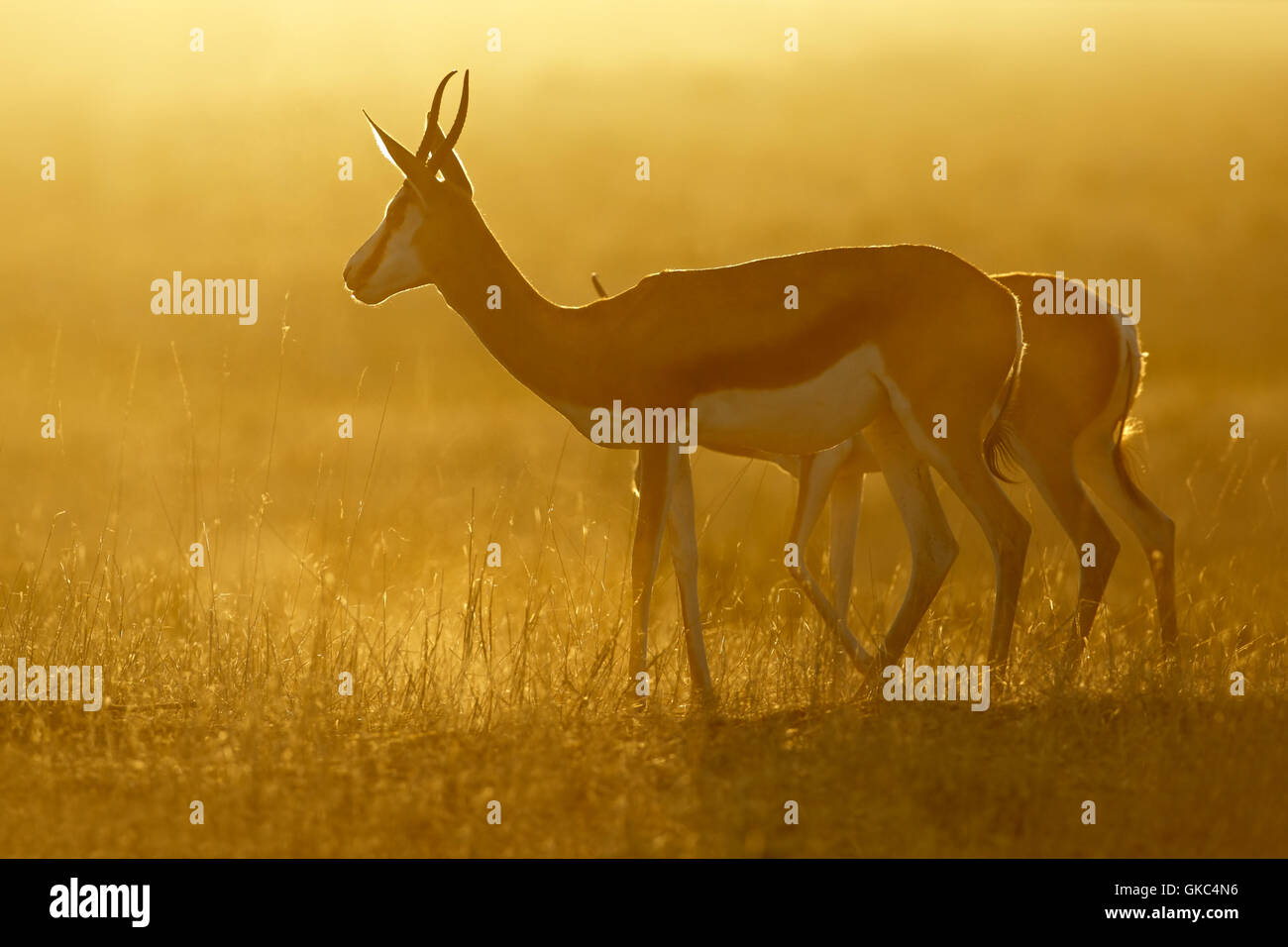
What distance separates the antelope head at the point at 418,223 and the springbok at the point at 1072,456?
3.76ft

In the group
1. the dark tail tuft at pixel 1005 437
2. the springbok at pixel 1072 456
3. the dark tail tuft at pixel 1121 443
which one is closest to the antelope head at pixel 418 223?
the springbok at pixel 1072 456

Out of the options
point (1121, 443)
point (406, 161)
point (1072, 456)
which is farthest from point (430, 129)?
point (1121, 443)

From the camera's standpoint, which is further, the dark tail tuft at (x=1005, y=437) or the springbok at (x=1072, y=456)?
the springbok at (x=1072, y=456)

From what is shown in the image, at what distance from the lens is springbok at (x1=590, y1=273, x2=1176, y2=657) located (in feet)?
31.6

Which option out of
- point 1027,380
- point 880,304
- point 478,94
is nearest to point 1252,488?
point 1027,380

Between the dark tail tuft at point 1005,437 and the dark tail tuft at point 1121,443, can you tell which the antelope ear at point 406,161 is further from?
the dark tail tuft at point 1121,443

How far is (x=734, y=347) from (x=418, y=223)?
5.51 ft

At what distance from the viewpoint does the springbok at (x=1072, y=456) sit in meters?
9.62

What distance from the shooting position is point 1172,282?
1217 inches

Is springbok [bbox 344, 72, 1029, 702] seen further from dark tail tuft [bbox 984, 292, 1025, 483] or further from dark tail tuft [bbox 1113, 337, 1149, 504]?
dark tail tuft [bbox 1113, 337, 1149, 504]

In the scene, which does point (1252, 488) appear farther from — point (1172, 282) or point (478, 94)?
point (478, 94)

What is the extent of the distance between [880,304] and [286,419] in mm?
13746

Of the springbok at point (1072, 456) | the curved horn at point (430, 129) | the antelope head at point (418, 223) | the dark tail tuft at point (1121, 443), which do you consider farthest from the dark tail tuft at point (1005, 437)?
the curved horn at point (430, 129)

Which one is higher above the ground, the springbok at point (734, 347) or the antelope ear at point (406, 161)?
the antelope ear at point (406, 161)
